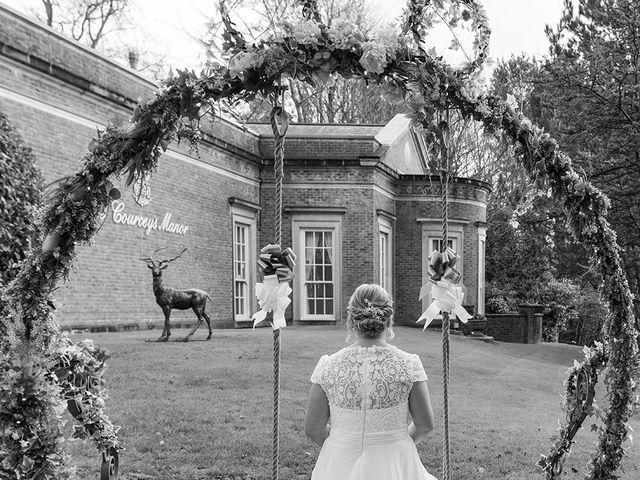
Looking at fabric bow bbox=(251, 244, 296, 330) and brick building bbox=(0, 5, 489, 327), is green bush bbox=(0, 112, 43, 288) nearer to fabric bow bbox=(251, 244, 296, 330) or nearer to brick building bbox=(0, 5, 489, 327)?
fabric bow bbox=(251, 244, 296, 330)

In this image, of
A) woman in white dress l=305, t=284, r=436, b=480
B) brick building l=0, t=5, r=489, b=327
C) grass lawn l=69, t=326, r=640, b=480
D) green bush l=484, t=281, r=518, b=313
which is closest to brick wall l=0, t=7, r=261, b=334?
brick building l=0, t=5, r=489, b=327

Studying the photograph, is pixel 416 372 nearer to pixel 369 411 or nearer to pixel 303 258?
pixel 369 411

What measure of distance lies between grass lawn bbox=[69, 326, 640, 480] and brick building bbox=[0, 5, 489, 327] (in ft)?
6.61

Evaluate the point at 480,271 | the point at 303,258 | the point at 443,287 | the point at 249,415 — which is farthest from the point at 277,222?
the point at 480,271

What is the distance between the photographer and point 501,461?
7176 mm

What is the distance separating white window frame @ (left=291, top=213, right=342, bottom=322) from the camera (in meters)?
19.4

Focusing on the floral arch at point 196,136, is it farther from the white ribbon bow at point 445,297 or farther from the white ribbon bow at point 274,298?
the white ribbon bow at point 274,298

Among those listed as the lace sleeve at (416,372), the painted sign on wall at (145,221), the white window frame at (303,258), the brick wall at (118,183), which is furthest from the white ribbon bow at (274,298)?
the white window frame at (303,258)

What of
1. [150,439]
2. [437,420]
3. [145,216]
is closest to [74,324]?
[145,216]

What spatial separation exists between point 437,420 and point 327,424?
5.44 meters

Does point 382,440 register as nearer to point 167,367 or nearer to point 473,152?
point 167,367

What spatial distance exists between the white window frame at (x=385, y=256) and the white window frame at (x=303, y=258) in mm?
1466

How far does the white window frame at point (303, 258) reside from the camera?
765 inches

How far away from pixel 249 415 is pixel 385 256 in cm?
1367
